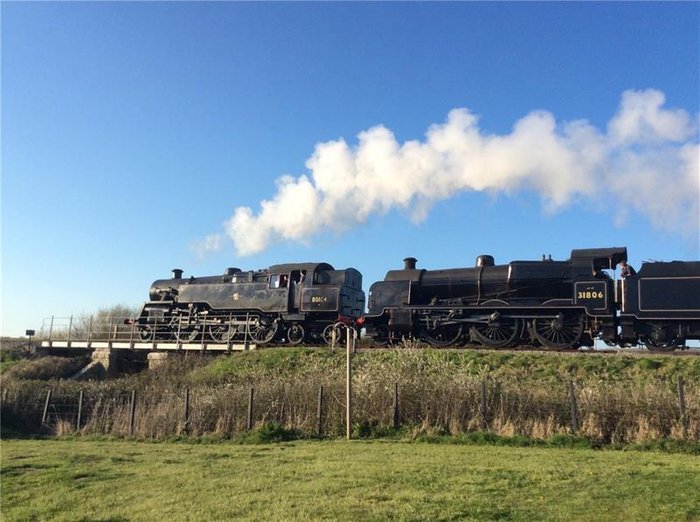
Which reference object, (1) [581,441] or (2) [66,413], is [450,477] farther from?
(2) [66,413]

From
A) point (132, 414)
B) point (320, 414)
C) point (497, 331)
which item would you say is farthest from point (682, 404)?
point (132, 414)

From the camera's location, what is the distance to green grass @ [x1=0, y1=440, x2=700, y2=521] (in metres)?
7.14

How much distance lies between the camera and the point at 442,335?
20562 millimetres

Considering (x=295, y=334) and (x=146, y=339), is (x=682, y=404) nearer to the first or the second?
(x=295, y=334)

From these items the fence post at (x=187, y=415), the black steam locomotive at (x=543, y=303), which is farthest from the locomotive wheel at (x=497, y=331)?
the fence post at (x=187, y=415)

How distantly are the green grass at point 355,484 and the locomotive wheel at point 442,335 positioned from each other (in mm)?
7561

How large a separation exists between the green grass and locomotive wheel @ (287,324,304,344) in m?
11.5

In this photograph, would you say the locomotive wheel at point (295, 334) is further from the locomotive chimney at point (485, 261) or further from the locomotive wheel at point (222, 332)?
the locomotive chimney at point (485, 261)

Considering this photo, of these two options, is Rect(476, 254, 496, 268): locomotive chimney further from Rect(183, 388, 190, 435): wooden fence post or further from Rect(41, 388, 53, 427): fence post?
Rect(41, 388, 53, 427): fence post

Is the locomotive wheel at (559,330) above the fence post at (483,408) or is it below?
above

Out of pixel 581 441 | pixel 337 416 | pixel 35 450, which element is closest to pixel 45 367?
pixel 35 450

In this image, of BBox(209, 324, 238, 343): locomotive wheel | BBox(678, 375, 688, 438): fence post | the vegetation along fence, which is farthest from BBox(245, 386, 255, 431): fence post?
BBox(678, 375, 688, 438): fence post

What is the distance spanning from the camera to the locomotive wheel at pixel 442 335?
20.1 metres

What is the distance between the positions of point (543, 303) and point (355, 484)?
11.9 meters
